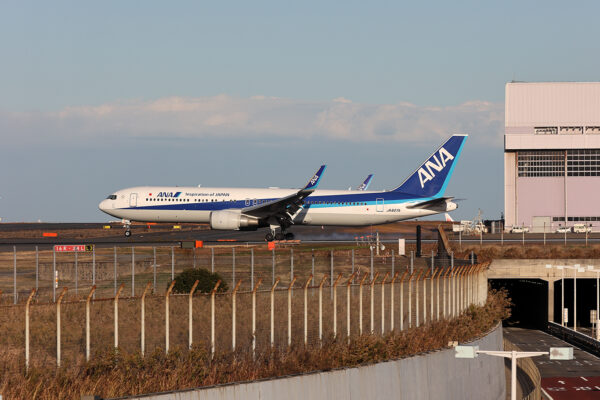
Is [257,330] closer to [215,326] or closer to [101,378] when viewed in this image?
[215,326]

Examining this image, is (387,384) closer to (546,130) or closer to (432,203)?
(432,203)

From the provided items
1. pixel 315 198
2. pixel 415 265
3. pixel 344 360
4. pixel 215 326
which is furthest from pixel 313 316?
pixel 315 198

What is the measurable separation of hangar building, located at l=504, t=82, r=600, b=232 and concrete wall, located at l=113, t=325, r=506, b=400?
8221 centimetres

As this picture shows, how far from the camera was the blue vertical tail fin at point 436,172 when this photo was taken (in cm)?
7725

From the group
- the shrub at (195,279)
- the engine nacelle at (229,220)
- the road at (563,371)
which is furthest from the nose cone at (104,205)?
the shrub at (195,279)

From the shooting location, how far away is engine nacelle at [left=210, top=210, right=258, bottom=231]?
222ft

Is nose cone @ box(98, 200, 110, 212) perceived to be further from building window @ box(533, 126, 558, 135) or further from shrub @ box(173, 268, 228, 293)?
building window @ box(533, 126, 558, 135)

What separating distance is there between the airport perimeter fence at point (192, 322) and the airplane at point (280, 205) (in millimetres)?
40497

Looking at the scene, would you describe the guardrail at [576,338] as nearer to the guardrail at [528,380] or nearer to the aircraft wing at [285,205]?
the guardrail at [528,380]

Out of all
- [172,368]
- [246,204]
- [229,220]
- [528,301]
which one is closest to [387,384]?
[172,368]

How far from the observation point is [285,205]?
70.1 meters

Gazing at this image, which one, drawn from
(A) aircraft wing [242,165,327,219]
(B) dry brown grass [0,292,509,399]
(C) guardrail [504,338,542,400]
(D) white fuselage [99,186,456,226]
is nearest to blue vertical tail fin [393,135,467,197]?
(D) white fuselage [99,186,456,226]

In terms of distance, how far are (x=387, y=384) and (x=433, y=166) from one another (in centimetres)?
5452

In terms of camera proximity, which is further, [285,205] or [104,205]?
[104,205]
